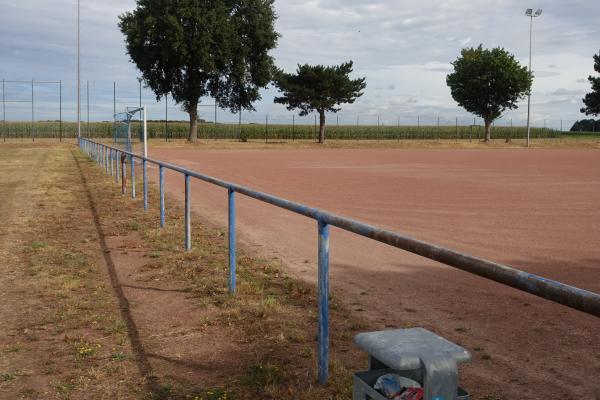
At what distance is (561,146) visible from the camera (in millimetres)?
62375

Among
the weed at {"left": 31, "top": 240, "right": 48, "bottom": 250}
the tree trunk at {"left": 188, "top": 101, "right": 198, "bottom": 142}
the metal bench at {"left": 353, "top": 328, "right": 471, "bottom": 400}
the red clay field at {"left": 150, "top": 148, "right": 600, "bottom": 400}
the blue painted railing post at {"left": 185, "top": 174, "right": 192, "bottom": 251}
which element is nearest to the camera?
the metal bench at {"left": 353, "top": 328, "right": 471, "bottom": 400}

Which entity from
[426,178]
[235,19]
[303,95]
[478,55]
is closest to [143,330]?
[426,178]

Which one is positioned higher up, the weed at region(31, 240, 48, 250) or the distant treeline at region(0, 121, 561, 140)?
the distant treeline at region(0, 121, 561, 140)

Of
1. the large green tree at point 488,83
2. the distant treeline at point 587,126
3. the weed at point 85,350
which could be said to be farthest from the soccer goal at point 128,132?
the distant treeline at point 587,126

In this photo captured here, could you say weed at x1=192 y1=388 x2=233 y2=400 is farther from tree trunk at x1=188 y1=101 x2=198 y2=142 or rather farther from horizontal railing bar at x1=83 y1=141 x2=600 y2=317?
tree trunk at x1=188 y1=101 x2=198 y2=142

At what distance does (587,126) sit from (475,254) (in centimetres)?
11013

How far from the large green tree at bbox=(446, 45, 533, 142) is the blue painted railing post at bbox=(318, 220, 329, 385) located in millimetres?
72802

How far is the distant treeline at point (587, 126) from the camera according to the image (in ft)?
339

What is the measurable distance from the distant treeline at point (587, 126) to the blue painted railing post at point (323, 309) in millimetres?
107436

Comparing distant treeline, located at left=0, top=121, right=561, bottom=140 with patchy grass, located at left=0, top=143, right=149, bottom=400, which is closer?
patchy grass, located at left=0, top=143, right=149, bottom=400

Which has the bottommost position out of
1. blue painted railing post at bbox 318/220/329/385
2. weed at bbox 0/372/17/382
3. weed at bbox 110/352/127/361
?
weed at bbox 0/372/17/382

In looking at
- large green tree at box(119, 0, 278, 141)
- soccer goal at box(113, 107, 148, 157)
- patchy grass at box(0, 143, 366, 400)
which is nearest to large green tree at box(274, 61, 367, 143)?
large green tree at box(119, 0, 278, 141)

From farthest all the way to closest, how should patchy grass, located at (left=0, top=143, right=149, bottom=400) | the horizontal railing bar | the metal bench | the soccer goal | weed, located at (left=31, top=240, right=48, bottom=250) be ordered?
the soccer goal
weed, located at (left=31, top=240, right=48, bottom=250)
patchy grass, located at (left=0, top=143, right=149, bottom=400)
the metal bench
the horizontal railing bar

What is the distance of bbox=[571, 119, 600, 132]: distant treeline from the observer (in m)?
103
